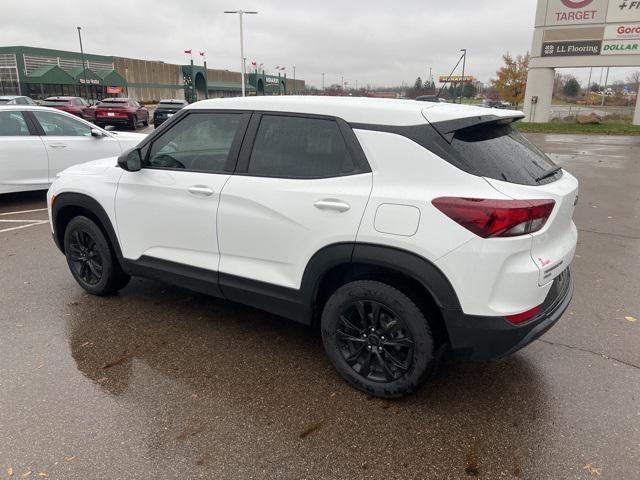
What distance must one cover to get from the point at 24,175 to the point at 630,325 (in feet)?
28.1

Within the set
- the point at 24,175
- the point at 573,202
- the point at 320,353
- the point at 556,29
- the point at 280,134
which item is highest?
the point at 556,29

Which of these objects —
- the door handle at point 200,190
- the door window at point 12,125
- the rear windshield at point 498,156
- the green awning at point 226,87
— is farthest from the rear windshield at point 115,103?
the green awning at point 226,87

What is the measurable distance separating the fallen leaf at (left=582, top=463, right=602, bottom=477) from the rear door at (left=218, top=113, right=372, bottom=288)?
5.31 feet

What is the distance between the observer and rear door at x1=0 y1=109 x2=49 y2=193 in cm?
778

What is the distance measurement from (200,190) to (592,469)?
2.78 meters

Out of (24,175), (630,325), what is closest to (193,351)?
(630,325)

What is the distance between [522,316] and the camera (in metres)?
2.53

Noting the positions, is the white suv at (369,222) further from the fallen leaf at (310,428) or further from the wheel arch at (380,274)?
the fallen leaf at (310,428)

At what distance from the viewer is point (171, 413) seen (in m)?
2.79

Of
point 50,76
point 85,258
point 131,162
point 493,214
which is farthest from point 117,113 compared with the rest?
point 50,76

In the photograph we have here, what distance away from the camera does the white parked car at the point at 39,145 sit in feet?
25.7

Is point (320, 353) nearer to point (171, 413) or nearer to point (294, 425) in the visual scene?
point (294, 425)

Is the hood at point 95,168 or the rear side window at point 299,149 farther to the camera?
the hood at point 95,168

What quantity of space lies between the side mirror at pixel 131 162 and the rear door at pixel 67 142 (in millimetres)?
5393
